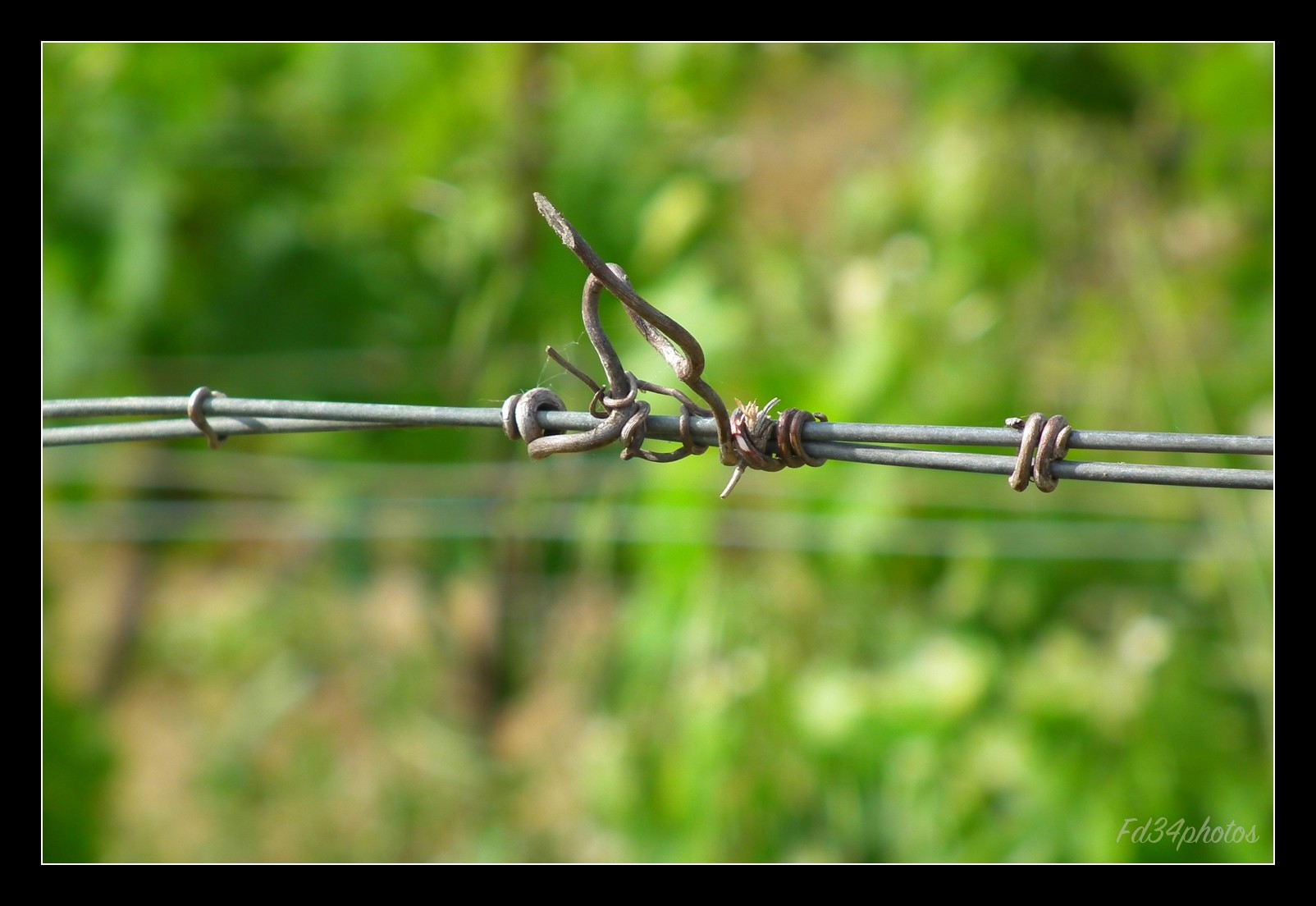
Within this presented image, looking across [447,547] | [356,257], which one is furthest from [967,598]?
[356,257]

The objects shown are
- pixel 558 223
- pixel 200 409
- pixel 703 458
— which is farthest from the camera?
pixel 703 458

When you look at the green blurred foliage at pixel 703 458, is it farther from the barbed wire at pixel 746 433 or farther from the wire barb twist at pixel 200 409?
the barbed wire at pixel 746 433

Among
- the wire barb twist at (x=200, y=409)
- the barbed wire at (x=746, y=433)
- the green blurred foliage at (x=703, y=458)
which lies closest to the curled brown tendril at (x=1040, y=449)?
the barbed wire at (x=746, y=433)

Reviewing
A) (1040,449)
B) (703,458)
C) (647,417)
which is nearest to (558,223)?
(647,417)

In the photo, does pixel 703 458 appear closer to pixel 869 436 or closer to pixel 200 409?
pixel 200 409

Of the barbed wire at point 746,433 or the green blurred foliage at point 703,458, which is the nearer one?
the barbed wire at point 746,433

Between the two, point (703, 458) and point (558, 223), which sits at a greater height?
point (703, 458)

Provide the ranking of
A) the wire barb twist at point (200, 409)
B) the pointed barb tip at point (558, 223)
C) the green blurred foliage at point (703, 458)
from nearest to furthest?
the pointed barb tip at point (558, 223) < the wire barb twist at point (200, 409) < the green blurred foliage at point (703, 458)

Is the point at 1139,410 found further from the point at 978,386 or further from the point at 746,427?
the point at 746,427
